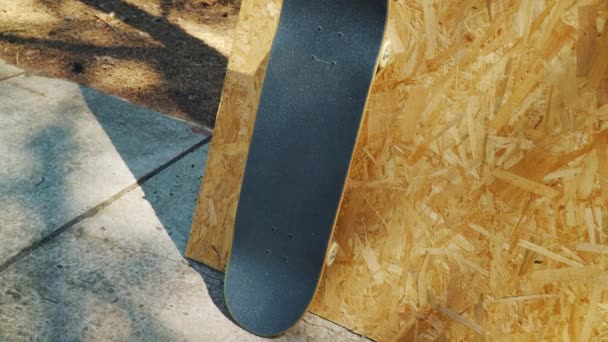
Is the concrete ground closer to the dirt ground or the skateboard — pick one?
the skateboard

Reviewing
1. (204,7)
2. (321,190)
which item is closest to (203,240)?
(321,190)

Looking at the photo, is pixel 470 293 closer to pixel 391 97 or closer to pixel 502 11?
pixel 391 97

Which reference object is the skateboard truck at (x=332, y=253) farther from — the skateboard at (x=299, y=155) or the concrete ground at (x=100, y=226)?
the concrete ground at (x=100, y=226)

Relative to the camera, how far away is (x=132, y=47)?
4238 mm

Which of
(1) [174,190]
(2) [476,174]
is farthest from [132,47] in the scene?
(2) [476,174]

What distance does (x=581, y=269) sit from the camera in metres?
1.71

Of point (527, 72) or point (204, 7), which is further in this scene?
point (204, 7)

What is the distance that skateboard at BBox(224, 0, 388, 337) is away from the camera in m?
1.78

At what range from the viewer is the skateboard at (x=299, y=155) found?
178 centimetres

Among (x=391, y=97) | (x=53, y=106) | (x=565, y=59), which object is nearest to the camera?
(x=565, y=59)

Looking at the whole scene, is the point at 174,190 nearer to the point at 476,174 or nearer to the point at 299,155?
the point at 299,155

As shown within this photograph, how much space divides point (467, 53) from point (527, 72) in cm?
17

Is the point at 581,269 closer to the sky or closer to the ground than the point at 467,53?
closer to the ground

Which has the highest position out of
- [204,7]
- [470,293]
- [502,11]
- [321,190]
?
[502,11]
